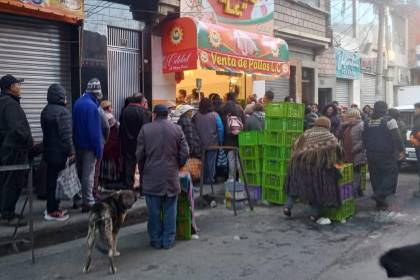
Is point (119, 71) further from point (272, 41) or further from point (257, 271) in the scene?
point (257, 271)

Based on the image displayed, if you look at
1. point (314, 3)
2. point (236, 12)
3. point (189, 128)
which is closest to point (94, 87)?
point (189, 128)

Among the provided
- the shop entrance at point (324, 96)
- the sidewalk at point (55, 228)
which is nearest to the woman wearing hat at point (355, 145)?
the sidewalk at point (55, 228)

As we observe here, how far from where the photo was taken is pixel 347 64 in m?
22.5

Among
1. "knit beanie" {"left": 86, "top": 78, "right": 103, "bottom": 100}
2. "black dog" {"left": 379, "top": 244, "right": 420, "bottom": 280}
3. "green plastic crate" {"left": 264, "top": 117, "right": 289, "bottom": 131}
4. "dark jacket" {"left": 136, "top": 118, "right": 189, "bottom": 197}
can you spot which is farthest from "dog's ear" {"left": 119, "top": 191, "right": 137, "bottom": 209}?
"green plastic crate" {"left": 264, "top": 117, "right": 289, "bottom": 131}

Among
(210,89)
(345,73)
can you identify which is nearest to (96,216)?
(210,89)

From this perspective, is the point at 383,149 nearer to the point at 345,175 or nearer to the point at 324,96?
the point at 345,175

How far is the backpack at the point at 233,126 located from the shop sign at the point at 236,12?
309 centimetres

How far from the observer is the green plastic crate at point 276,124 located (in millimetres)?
8992

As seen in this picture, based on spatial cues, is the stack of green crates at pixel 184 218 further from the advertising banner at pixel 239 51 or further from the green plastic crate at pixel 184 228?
the advertising banner at pixel 239 51

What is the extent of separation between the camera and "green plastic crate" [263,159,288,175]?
9.02 m

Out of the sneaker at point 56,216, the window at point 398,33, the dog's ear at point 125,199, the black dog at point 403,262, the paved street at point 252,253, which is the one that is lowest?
the paved street at point 252,253

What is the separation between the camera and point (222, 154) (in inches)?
411

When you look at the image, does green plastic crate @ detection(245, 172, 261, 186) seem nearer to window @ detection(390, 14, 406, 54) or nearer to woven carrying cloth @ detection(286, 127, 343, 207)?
woven carrying cloth @ detection(286, 127, 343, 207)

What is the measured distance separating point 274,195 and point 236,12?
267 inches
